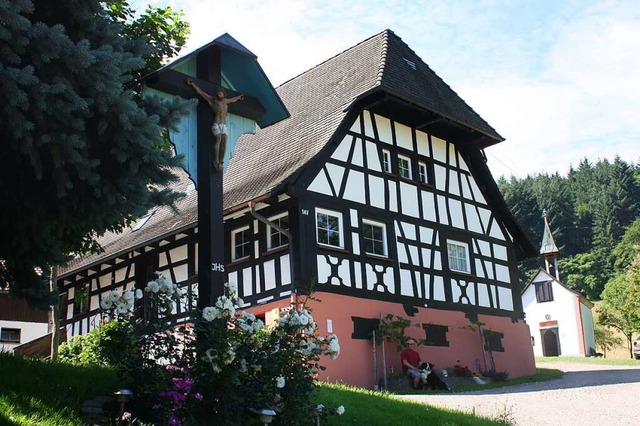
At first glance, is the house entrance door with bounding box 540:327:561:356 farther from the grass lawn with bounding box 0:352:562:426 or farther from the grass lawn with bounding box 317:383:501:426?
the grass lawn with bounding box 317:383:501:426

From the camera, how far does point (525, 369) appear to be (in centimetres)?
2248

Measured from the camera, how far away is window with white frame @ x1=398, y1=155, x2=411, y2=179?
831 inches

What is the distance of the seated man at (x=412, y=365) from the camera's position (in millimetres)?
17641

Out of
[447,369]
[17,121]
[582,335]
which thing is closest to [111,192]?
[17,121]

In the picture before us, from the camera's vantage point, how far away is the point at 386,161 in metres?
20.7

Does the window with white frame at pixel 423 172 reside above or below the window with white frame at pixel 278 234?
above

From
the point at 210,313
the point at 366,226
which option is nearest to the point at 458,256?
the point at 366,226

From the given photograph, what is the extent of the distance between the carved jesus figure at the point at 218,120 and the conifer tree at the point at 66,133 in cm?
76

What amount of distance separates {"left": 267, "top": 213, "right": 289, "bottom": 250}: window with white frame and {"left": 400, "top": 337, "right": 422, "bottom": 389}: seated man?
360 centimetres

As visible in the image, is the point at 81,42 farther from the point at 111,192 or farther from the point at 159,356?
the point at 159,356

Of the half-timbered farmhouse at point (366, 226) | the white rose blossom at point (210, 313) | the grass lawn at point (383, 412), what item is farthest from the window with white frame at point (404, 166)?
the white rose blossom at point (210, 313)

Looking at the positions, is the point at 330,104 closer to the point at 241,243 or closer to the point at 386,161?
the point at 386,161

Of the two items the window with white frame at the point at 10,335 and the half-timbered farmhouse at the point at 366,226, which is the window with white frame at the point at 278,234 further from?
the window with white frame at the point at 10,335

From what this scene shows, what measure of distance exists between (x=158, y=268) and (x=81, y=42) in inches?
623
